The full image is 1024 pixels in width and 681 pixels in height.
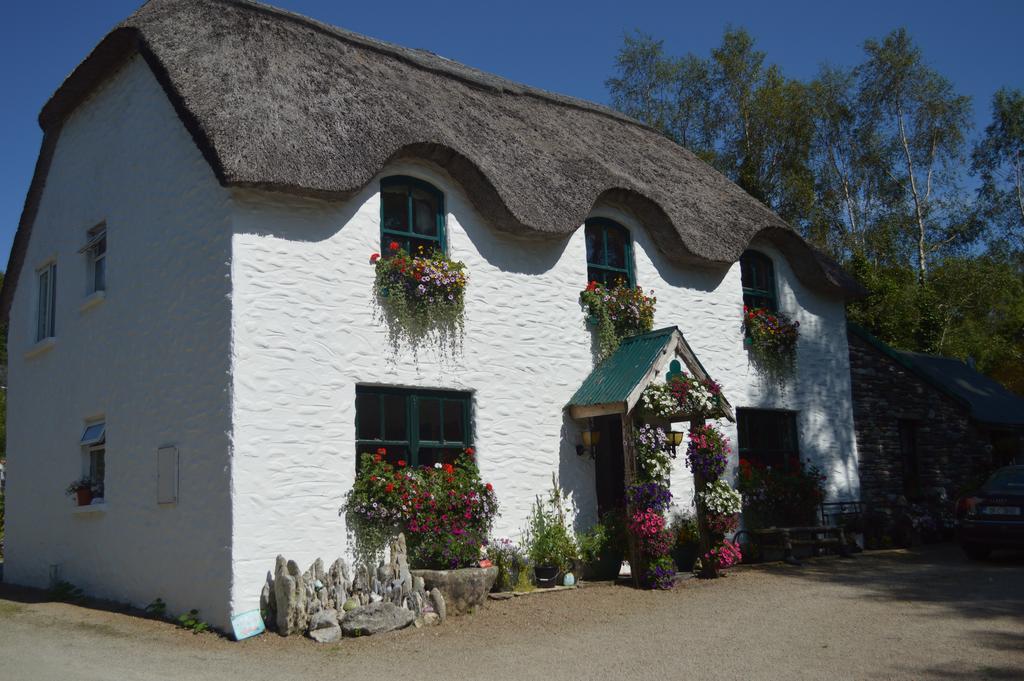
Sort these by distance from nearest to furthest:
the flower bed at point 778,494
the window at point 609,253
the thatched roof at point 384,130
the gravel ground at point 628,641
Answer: the gravel ground at point 628,641 < the thatched roof at point 384,130 < the window at point 609,253 < the flower bed at point 778,494

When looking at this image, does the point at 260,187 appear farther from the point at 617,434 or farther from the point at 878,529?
the point at 878,529

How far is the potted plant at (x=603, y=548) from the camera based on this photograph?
1086 cm

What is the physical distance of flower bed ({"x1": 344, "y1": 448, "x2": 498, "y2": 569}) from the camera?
922 cm

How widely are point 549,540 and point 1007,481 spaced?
273 inches

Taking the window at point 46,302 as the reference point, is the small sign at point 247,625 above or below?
below

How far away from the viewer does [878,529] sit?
46.7 feet

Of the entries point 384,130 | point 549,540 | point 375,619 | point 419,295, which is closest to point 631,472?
point 549,540

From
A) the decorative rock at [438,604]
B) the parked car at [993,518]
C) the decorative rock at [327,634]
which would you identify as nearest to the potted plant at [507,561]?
the decorative rock at [438,604]

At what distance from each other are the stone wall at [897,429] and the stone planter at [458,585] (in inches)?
322

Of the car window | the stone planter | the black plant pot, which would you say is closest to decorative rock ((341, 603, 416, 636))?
the stone planter

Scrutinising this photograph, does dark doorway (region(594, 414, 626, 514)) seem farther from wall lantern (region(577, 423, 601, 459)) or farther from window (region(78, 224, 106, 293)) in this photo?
window (region(78, 224, 106, 293))

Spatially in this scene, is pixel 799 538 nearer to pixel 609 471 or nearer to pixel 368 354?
pixel 609 471

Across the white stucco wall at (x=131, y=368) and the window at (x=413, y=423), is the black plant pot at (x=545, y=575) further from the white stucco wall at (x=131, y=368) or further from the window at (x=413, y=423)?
the white stucco wall at (x=131, y=368)

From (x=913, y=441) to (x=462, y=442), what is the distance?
9539mm
